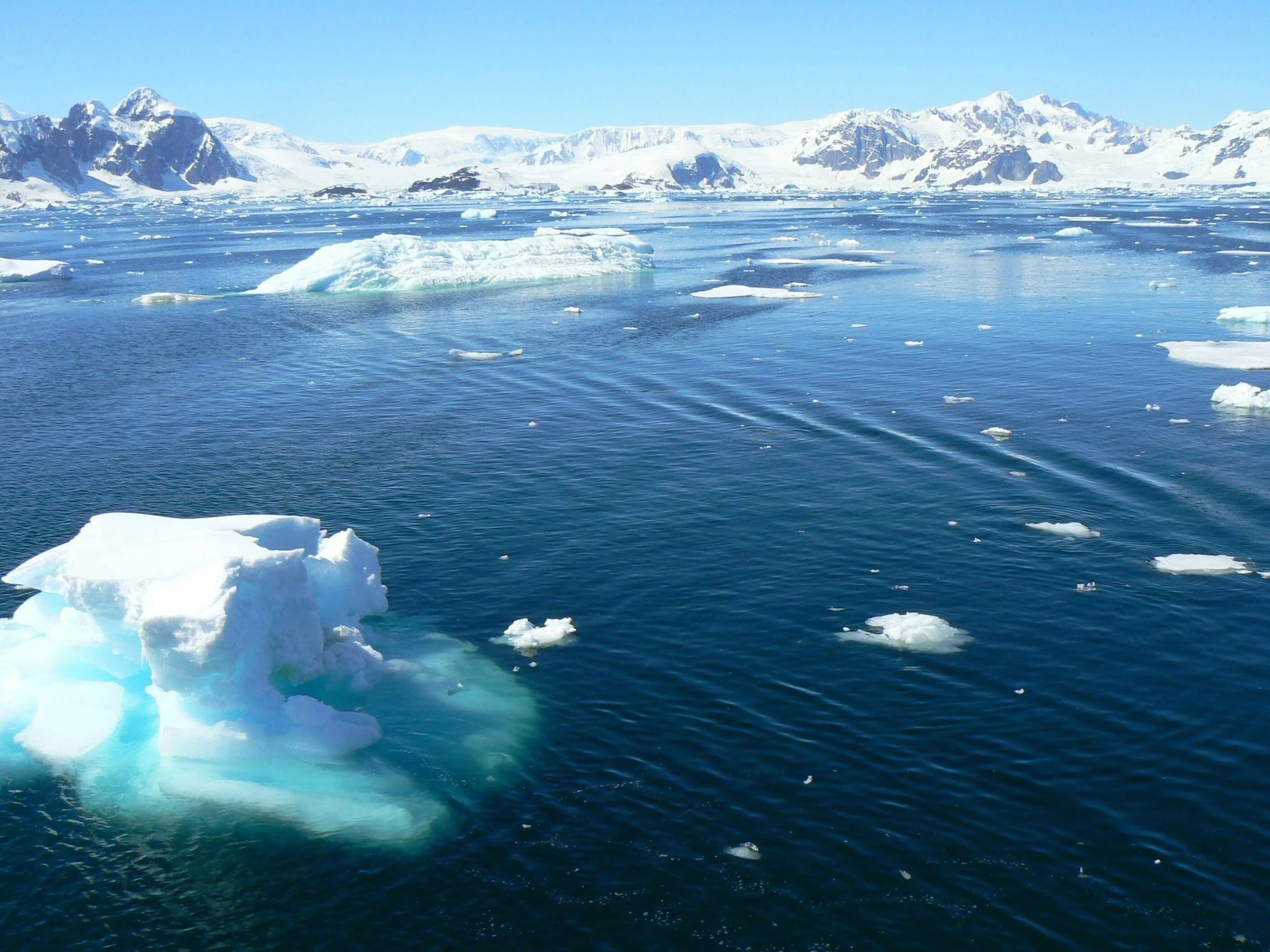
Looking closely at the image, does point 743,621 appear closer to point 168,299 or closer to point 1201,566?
point 1201,566

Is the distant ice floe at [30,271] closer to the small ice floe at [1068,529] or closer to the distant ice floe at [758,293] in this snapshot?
the distant ice floe at [758,293]

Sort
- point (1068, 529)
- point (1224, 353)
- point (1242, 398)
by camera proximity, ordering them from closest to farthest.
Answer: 1. point (1068, 529)
2. point (1242, 398)
3. point (1224, 353)

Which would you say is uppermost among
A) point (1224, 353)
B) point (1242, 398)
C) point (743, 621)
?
point (1224, 353)

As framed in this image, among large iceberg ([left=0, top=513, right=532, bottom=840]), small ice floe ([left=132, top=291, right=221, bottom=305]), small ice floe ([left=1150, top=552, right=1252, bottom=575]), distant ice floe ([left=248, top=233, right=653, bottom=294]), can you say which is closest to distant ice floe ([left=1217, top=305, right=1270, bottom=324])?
small ice floe ([left=1150, top=552, right=1252, bottom=575])

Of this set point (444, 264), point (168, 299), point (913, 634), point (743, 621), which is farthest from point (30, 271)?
point (913, 634)

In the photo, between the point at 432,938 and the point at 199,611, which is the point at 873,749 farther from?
the point at 199,611

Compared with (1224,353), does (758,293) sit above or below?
above

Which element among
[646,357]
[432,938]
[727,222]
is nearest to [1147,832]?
[432,938]

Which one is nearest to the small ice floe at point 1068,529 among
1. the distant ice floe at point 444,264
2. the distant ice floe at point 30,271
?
the distant ice floe at point 444,264

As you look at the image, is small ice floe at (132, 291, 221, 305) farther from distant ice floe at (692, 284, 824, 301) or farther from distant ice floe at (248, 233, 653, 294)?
distant ice floe at (692, 284, 824, 301)
